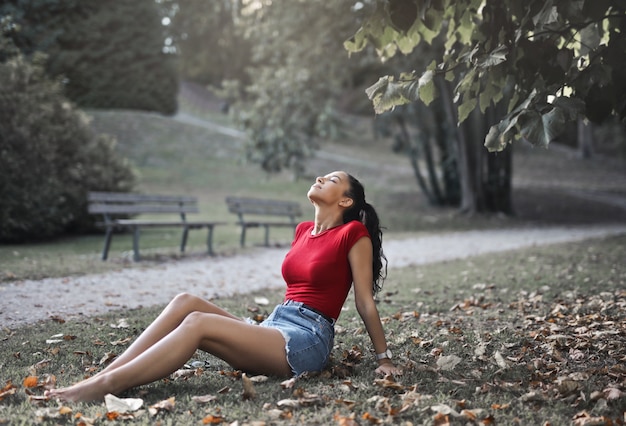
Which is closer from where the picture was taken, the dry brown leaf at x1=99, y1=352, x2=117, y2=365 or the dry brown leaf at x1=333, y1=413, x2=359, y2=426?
the dry brown leaf at x1=333, y1=413, x2=359, y2=426

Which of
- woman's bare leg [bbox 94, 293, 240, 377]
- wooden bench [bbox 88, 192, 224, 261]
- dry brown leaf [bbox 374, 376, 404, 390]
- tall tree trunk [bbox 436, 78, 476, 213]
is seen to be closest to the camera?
woman's bare leg [bbox 94, 293, 240, 377]

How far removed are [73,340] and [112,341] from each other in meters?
0.31

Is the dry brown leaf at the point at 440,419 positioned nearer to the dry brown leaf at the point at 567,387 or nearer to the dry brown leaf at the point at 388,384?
the dry brown leaf at the point at 388,384

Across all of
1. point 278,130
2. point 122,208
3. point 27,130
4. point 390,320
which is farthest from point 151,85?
point 390,320

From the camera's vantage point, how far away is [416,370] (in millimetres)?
4246

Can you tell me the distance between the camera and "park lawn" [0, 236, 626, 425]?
336 cm

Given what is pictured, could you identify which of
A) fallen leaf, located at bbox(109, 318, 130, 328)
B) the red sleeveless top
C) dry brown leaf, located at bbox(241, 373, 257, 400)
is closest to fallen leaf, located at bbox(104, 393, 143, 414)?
dry brown leaf, located at bbox(241, 373, 257, 400)

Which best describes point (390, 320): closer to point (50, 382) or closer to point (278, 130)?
point (50, 382)

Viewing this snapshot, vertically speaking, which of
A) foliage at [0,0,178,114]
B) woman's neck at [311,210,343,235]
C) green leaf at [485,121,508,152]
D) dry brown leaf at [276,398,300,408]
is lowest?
dry brown leaf at [276,398,300,408]

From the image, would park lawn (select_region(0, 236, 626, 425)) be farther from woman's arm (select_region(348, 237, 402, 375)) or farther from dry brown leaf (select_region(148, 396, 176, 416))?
woman's arm (select_region(348, 237, 402, 375))

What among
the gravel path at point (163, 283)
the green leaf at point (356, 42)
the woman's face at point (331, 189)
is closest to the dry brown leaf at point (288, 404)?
the woman's face at point (331, 189)

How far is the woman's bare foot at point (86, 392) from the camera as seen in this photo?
3.45 meters

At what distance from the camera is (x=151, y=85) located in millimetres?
34125

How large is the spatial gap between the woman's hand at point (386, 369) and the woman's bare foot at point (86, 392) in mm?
1611
